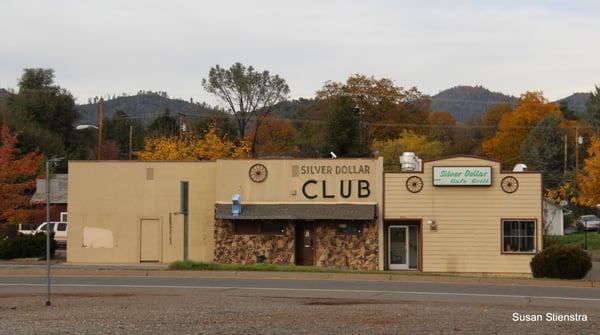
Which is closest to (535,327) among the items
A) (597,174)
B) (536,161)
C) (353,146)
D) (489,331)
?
(489,331)

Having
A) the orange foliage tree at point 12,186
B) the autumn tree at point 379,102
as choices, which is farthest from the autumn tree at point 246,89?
the orange foliage tree at point 12,186

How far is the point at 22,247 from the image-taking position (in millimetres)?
42438

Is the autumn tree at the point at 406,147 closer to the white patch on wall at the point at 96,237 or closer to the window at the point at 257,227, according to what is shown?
the window at the point at 257,227

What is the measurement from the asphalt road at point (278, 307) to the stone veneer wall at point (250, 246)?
13203 millimetres

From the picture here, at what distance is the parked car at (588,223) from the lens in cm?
7562

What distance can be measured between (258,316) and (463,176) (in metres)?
26.2

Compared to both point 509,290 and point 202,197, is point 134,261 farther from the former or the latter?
point 509,290

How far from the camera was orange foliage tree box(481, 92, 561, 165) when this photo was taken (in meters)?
95.8

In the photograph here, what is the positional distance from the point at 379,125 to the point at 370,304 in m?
69.8

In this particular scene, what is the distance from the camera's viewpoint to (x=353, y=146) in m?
68.7

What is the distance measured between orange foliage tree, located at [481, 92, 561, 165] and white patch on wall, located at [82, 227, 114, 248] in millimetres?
59939

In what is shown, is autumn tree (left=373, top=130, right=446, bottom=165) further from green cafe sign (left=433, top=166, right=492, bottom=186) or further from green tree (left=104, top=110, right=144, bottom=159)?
green tree (left=104, top=110, right=144, bottom=159)

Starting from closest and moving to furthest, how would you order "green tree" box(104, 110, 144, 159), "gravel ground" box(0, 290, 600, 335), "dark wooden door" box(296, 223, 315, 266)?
1. "gravel ground" box(0, 290, 600, 335)
2. "dark wooden door" box(296, 223, 315, 266)
3. "green tree" box(104, 110, 144, 159)

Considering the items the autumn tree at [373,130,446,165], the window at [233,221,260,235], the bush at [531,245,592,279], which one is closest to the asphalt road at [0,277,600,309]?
the bush at [531,245,592,279]
